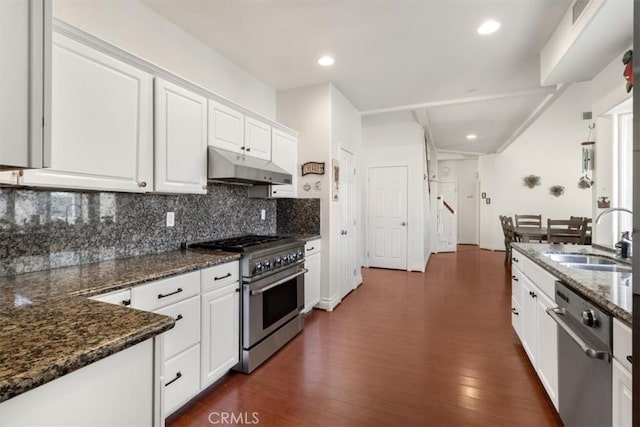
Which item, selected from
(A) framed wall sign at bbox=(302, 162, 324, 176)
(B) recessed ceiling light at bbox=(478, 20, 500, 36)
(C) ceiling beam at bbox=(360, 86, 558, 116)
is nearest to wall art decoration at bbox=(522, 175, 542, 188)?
(C) ceiling beam at bbox=(360, 86, 558, 116)

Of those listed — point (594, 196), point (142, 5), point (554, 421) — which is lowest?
point (554, 421)

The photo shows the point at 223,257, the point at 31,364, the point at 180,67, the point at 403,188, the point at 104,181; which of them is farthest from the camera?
the point at 403,188

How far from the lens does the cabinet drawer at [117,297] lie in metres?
1.38

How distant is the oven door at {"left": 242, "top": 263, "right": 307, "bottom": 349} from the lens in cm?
233

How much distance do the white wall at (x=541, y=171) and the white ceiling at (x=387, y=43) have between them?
190 inches

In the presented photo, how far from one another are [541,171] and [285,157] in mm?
7988

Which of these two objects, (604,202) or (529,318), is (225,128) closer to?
(529,318)

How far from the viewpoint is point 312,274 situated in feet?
11.6

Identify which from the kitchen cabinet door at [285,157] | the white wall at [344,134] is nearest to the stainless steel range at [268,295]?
the kitchen cabinet door at [285,157]

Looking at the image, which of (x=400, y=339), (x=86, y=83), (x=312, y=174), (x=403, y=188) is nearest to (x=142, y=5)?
(x=86, y=83)

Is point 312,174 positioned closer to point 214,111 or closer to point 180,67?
point 214,111

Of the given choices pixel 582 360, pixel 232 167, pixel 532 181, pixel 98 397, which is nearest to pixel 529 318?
pixel 582 360

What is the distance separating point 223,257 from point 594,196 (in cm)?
336

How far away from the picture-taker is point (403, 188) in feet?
19.6
